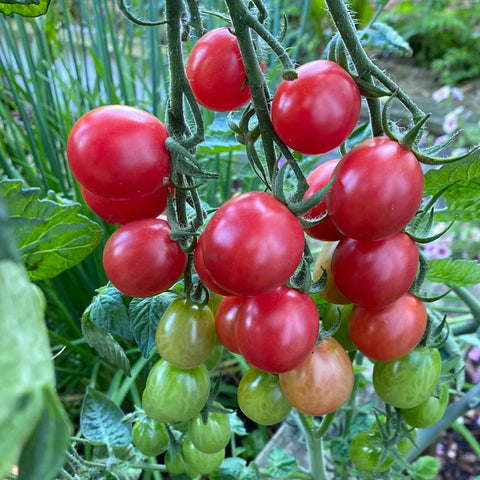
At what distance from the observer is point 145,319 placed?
1.30 ft

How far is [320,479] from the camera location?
59 cm

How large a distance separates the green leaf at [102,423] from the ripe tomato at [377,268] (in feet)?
0.95

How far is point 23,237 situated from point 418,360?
299mm

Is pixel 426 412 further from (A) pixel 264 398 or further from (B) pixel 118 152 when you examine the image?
(B) pixel 118 152

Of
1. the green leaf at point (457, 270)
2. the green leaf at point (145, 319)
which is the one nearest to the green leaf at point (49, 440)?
the green leaf at point (145, 319)

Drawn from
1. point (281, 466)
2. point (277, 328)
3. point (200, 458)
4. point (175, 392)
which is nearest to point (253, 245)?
point (277, 328)

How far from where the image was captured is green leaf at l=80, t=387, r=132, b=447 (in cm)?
50

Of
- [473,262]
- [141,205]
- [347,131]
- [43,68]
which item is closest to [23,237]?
[141,205]

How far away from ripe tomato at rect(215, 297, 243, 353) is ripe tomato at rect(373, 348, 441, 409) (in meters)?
0.13

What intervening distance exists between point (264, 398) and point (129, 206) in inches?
6.8

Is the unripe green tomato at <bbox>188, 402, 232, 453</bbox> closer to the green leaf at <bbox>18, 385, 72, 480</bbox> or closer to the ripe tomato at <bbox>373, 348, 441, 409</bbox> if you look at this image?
the ripe tomato at <bbox>373, 348, 441, 409</bbox>

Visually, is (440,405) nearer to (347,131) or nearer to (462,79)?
(347,131)

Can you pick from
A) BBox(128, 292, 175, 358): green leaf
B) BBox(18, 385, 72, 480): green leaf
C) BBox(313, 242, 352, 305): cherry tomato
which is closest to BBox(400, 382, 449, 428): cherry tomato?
BBox(313, 242, 352, 305): cherry tomato

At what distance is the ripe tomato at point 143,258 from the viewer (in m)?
0.32
